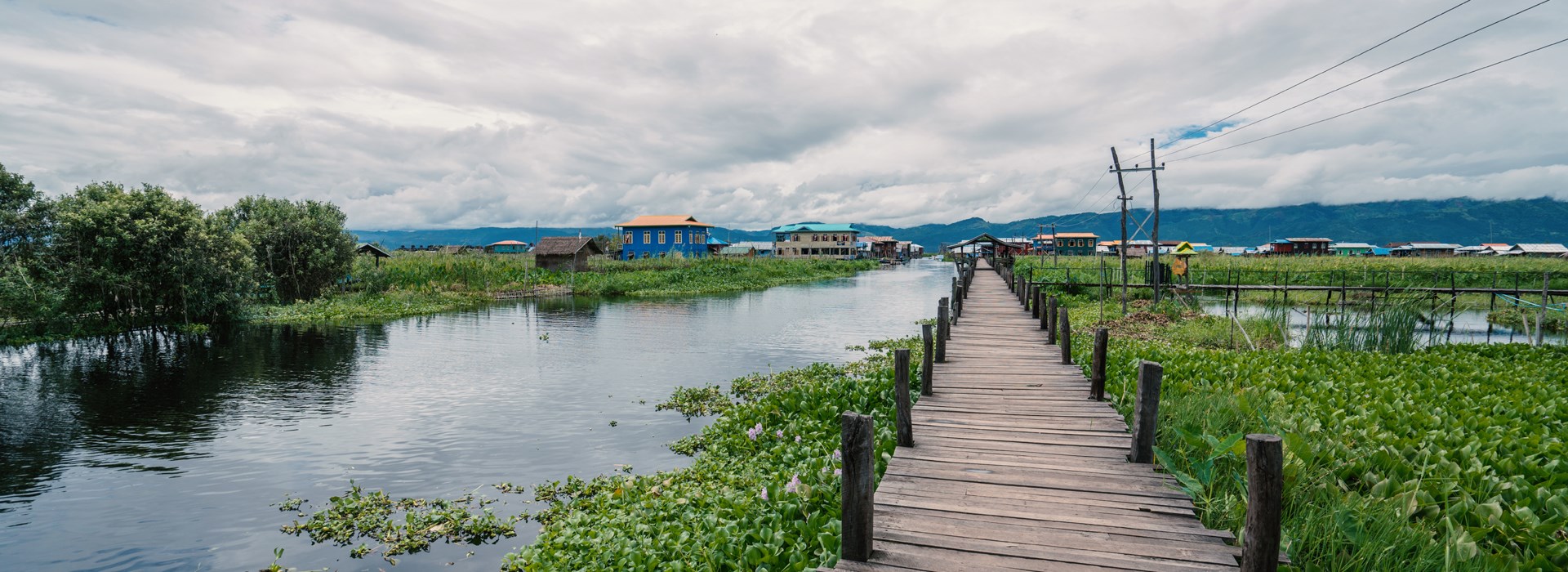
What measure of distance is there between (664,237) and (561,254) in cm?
2396

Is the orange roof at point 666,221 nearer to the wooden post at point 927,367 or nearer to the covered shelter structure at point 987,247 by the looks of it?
the covered shelter structure at point 987,247

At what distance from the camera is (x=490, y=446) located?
11.5m

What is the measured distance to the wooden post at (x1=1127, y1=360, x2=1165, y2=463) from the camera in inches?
245

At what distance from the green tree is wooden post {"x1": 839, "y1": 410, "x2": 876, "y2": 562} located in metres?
28.9

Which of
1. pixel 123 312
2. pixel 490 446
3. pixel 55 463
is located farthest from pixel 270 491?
pixel 123 312

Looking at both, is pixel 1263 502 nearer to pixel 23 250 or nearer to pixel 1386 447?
pixel 1386 447

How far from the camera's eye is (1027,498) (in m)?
5.50

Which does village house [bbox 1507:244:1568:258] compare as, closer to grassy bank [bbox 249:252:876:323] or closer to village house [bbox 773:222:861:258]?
village house [bbox 773:222:861:258]

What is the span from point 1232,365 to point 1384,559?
809cm

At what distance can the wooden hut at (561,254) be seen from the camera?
51062 millimetres

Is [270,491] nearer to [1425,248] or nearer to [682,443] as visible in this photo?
[682,443]

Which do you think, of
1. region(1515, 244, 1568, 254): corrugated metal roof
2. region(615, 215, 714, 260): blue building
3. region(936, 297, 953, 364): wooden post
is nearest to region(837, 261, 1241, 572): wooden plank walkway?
region(936, 297, 953, 364): wooden post

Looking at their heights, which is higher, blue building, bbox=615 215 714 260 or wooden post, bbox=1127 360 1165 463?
blue building, bbox=615 215 714 260

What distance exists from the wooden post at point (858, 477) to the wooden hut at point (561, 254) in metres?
48.8
